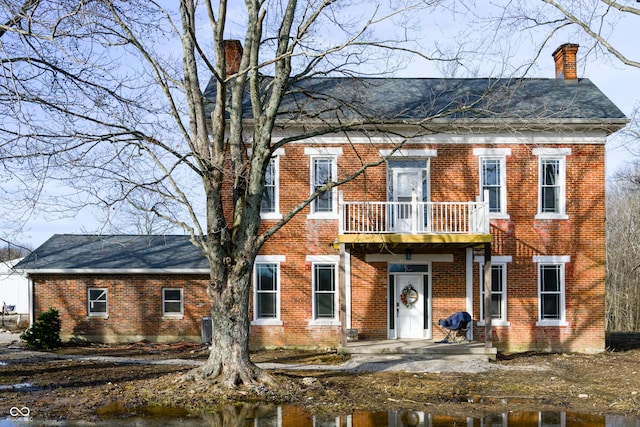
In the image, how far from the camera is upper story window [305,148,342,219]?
21.1m

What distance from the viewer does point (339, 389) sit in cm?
1380

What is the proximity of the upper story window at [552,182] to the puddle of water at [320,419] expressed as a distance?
10.2 metres

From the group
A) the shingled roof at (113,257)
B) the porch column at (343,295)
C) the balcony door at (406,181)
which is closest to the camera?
the porch column at (343,295)

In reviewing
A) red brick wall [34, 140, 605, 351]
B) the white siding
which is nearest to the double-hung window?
red brick wall [34, 140, 605, 351]

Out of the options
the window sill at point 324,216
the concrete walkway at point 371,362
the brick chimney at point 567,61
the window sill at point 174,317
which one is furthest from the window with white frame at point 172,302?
the brick chimney at point 567,61

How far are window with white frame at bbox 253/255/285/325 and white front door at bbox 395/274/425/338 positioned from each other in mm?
3655

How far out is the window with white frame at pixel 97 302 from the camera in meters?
24.7

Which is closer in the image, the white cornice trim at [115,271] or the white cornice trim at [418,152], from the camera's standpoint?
the white cornice trim at [418,152]

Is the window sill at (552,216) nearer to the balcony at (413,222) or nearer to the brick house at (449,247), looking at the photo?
the brick house at (449,247)

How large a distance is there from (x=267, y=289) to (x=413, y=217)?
5172 millimetres

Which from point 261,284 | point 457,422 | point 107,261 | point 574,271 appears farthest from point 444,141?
point 107,261

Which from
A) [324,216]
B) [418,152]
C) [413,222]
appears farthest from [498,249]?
[324,216]

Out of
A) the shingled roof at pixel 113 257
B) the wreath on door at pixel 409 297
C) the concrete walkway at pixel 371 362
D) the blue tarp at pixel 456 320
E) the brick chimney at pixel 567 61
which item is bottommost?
the concrete walkway at pixel 371 362

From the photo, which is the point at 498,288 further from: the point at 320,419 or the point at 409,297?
the point at 320,419
